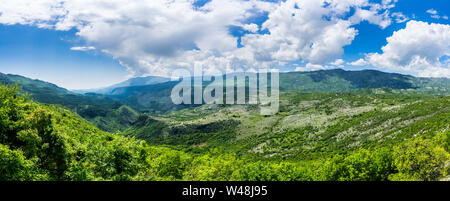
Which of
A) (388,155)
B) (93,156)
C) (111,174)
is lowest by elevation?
(388,155)

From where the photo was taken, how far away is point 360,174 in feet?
168

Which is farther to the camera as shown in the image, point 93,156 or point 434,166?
point 434,166
